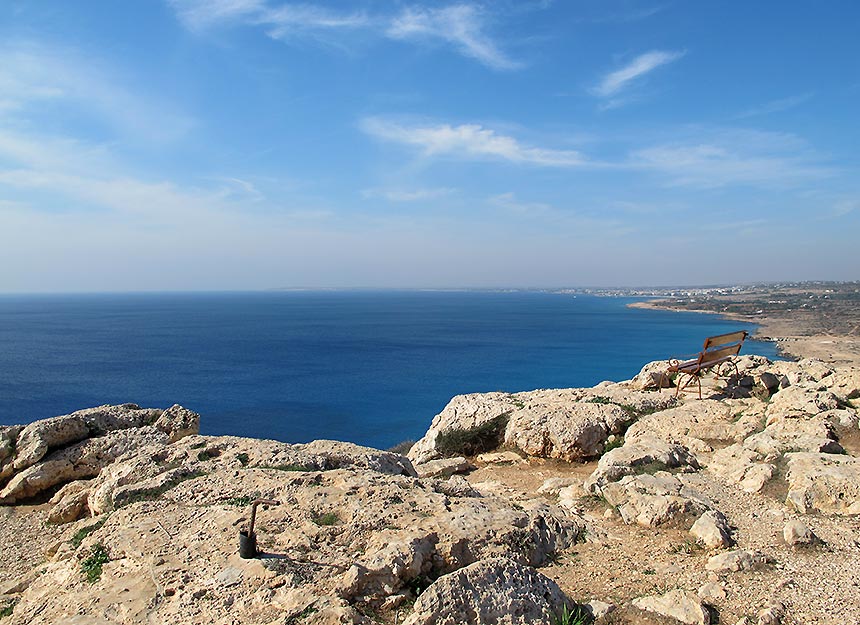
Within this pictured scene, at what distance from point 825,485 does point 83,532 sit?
1148cm

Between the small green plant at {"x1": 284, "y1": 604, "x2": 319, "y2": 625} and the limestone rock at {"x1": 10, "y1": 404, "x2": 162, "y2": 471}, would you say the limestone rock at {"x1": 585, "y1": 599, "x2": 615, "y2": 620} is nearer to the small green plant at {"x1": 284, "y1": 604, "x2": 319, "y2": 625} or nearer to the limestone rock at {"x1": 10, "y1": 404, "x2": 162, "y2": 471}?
the small green plant at {"x1": 284, "y1": 604, "x2": 319, "y2": 625}

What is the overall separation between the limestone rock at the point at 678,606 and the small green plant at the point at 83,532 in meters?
7.23

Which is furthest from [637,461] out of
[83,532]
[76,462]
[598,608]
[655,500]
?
[76,462]

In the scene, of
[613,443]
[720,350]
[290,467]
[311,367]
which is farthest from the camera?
[311,367]

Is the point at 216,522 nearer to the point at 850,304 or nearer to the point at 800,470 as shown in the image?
the point at 800,470

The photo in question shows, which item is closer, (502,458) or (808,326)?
(502,458)

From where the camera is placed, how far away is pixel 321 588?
5133 mm

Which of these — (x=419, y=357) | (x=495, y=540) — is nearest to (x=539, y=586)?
(x=495, y=540)

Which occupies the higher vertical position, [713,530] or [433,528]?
[433,528]

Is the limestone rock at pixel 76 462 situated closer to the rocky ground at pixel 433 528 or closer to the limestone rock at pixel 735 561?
the rocky ground at pixel 433 528

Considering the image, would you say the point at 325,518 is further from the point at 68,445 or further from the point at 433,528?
the point at 68,445

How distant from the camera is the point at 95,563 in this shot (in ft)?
19.6

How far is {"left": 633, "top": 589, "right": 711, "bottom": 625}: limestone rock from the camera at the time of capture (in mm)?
5504

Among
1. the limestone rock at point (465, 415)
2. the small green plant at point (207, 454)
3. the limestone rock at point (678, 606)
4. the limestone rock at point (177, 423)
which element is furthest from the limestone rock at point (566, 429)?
the limestone rock at point (177, 423)
